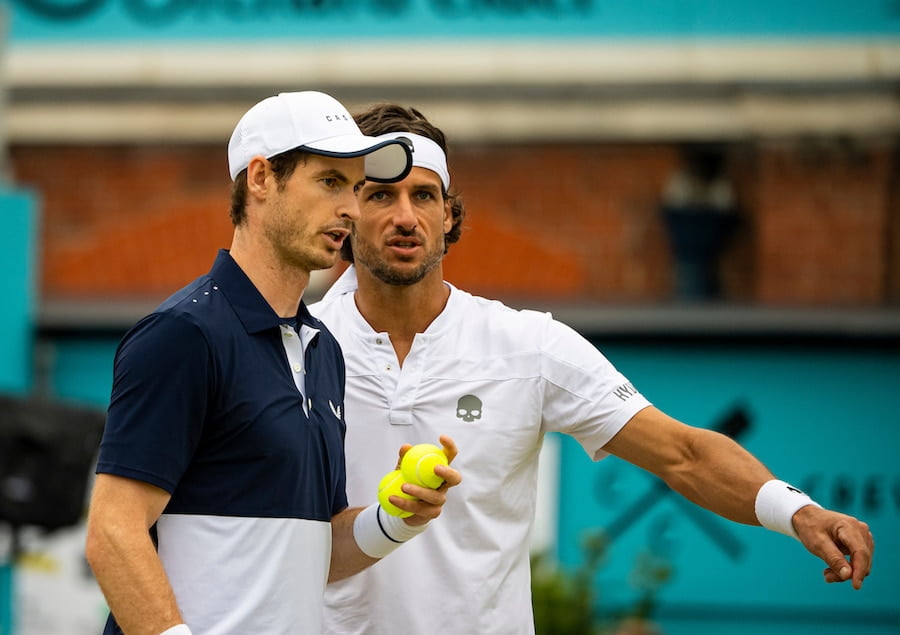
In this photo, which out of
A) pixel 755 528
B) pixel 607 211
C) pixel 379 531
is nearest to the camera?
pixel 379 531

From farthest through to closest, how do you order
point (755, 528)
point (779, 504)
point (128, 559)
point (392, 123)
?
point (755, 528)
point (392, 123)
point (779, 504)
point (128, 559)

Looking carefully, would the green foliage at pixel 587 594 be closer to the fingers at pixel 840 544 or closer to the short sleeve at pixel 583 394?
the short sleeve at pixel 583 394

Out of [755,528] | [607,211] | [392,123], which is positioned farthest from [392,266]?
[607,211]

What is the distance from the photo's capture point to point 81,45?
1073cm

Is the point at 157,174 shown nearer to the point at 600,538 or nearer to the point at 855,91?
the point at 600,538

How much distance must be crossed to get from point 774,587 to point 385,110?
636 cm

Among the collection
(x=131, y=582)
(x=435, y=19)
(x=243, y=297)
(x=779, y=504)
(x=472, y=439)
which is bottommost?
(x=131, y=582)

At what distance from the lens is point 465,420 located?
420 cm

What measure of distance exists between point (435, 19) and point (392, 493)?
739 centimetres

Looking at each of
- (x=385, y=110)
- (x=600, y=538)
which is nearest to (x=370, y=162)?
(x=385, y=110)

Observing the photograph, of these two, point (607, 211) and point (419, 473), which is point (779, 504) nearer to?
point (419, 473)

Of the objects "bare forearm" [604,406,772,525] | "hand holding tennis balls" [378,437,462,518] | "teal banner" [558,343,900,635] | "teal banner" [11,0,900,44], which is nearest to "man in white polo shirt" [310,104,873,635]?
"bare forearm" [604,406,772,525]

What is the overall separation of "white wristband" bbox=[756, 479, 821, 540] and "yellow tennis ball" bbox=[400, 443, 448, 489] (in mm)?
946

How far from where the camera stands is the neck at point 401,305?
14.3ft
